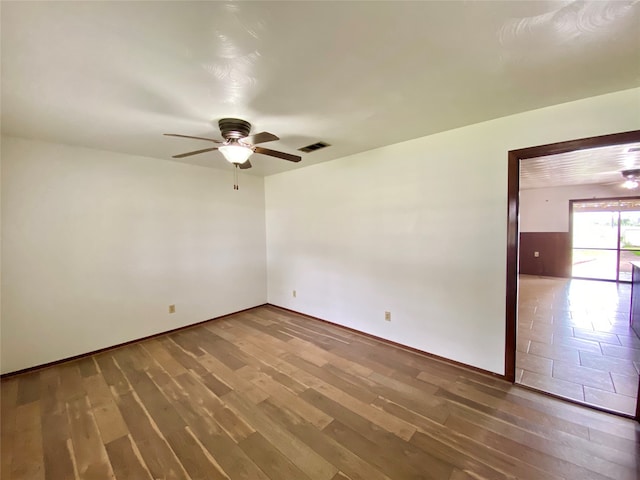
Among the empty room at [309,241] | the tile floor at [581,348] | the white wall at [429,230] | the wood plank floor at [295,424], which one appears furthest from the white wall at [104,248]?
the tile floor at [581,348]

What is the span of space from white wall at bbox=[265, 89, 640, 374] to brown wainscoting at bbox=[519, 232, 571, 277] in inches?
249

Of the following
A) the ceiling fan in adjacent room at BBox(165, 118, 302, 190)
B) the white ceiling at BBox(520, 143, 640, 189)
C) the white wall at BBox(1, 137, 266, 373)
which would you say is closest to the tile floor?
the white ceiling at BBox(520, 143, 640, 189)

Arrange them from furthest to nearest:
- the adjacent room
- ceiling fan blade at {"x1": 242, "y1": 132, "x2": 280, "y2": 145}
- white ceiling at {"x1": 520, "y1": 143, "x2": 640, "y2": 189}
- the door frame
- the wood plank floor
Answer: white ceiling at {"x1": 520, "y1": 143, "x2": 640, "y2": 189}, the adjacent room, the door frame, ceiling fan blade at {"x1": 242, "y1": 132, "x2": 280, "y2": 145}, the wood plank floor

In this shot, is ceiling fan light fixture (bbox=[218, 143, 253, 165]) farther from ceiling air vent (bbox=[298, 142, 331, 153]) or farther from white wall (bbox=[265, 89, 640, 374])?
white wall (bbox=[265, 89, 640, 374])

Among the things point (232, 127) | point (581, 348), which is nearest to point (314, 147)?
point (232, 127)

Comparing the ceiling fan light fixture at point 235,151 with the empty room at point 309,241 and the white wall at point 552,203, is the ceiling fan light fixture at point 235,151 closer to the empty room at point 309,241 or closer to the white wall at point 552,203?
the empty room at point 309,241

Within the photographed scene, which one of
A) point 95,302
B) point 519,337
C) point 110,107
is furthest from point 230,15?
point 519,337

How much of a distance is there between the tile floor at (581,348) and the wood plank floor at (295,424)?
0.27 metres

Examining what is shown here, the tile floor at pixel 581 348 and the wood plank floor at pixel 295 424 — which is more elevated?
the tile floor at pixel 581 348

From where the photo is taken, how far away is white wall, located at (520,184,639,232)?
6422mm

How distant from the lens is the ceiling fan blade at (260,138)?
1.95 m

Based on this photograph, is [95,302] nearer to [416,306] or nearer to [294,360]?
[294,360]

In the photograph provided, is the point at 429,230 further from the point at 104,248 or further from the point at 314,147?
the point at 104,248

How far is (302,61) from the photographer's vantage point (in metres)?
1.51
